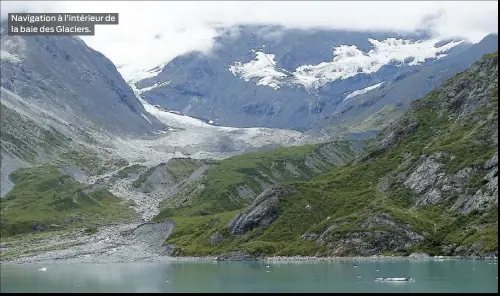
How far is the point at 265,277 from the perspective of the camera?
472 ft

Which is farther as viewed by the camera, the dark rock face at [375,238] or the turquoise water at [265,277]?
the dark rock face at [375,238]

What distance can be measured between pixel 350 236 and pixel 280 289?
74739 mm

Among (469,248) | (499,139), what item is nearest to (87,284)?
(469,248)

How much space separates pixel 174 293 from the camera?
120m

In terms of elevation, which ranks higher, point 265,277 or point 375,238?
point 265,277

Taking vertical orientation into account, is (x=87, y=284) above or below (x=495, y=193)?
below

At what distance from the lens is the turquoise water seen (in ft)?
402

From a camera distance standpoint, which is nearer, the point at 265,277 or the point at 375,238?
the point at 265,277

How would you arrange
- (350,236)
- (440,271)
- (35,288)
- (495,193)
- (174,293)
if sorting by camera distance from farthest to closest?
(350,236), (495,193), (440,271), (35,288), (174,293)

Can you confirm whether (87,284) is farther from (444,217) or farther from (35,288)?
(444,217)

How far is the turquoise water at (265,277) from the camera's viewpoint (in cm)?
12256

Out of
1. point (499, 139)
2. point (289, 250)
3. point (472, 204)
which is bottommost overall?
point (289, 250)

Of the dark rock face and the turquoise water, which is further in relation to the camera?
the dark rock face

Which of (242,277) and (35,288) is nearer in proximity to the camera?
(35,288)
